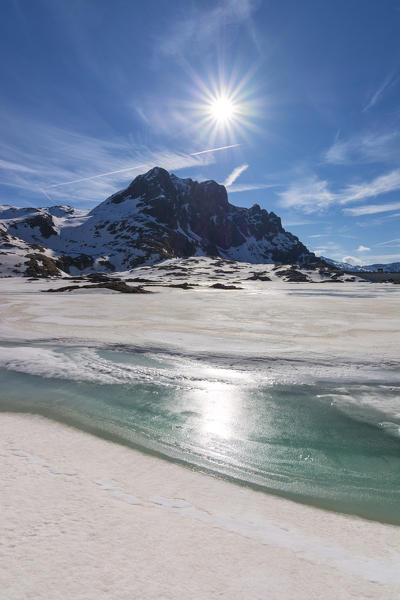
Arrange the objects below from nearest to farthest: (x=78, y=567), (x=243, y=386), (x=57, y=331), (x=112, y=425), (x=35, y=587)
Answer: (x=35, y=587)
(x=78, y=567)
(x=112, y=425)
(x=243, y=386)
(x=57, y=331)

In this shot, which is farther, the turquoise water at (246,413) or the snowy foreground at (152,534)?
the turquoise water at (246,413)

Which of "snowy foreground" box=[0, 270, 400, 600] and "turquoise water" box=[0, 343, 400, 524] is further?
"turquoise water" box=[0, 343, 400, 524]

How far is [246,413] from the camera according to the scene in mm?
5844

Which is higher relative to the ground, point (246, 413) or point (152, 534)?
point (152, 534)

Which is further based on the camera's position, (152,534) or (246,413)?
(246,413)

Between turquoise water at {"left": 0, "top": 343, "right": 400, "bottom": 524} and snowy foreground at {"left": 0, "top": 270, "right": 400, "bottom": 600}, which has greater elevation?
snowy foreground at {"left": 0, "top": 270, "right": 400, "bottom": 600}

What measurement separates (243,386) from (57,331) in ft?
28.0

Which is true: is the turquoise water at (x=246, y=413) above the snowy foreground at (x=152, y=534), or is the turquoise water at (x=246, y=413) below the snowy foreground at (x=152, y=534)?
below

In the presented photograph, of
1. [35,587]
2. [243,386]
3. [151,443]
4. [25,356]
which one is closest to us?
[35,587]

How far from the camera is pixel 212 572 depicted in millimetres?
2342

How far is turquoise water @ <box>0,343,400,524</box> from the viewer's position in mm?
4098

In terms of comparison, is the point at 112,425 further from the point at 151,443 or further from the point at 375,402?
the point at 375,402

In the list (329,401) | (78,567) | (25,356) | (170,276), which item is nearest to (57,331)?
(25,356)

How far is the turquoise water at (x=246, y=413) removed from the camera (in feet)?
13.4
